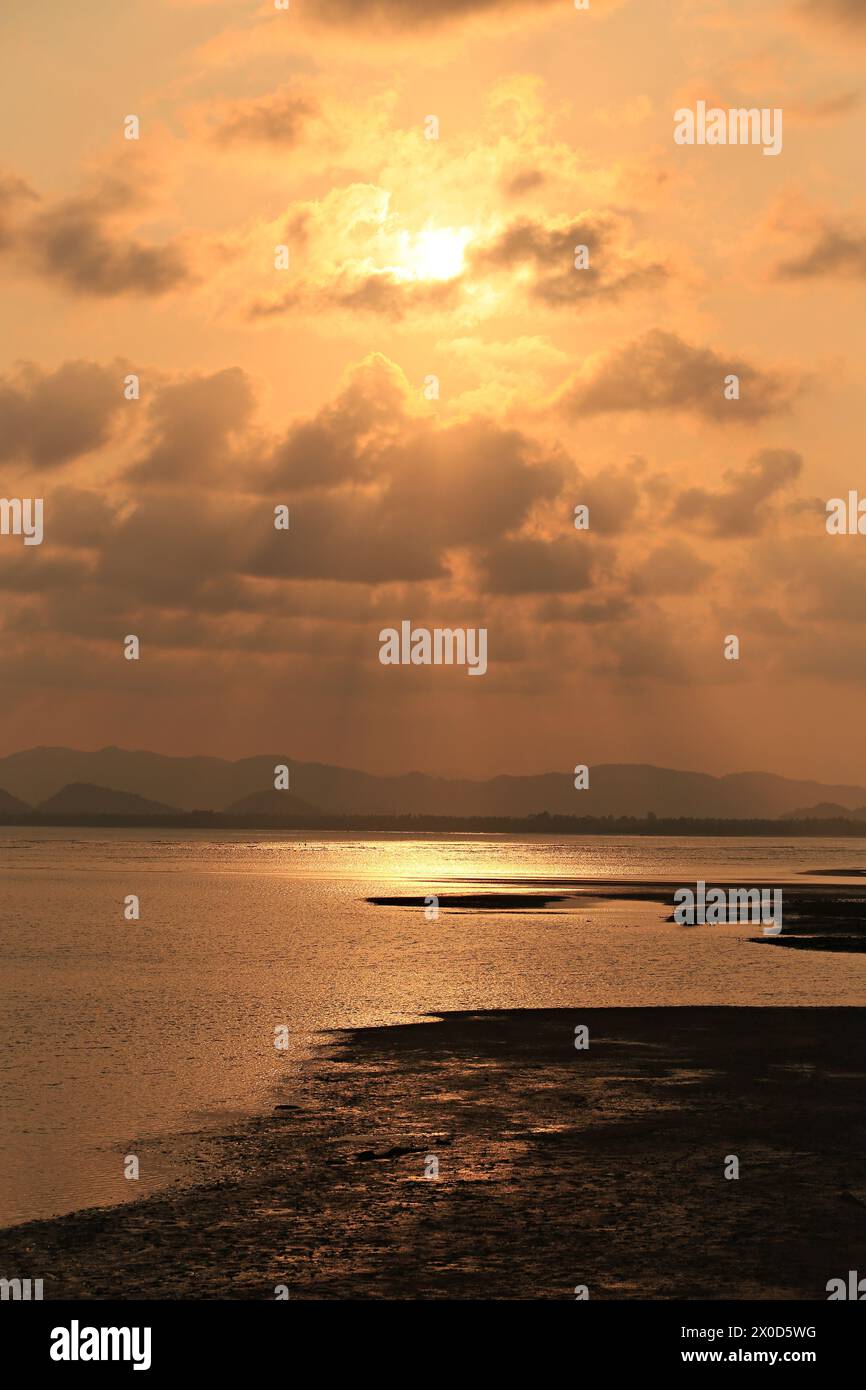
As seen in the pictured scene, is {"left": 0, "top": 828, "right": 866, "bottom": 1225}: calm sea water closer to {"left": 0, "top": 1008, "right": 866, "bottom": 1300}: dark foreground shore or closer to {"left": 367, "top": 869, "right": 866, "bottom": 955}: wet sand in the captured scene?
{"left": 0, "top": 1008, "right": 866, "bottom": 1300}: dark foreground shore

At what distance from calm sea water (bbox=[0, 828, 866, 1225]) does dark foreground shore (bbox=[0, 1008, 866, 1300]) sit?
2.09 meters

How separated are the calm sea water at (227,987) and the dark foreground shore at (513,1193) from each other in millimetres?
2086

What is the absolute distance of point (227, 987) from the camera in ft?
167

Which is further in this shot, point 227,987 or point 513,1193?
point 227,987

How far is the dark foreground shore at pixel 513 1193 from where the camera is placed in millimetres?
16906

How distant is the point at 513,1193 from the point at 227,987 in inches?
1245

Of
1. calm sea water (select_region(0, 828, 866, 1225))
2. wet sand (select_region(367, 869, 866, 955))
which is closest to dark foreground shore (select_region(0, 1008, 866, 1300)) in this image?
calm sea water (select_region(0, 828, 866, 1225))

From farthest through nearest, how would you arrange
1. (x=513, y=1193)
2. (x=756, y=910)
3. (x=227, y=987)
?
(x=756, y=910) → (x=227, y=987) → (x=513, y=1193)

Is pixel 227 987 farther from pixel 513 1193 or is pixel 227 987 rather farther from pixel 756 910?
pixel 756 910

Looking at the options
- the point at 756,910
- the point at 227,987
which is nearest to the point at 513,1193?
the point at 227,987

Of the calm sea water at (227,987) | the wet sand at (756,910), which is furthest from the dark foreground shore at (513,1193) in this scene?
the wet sand at (756,910)

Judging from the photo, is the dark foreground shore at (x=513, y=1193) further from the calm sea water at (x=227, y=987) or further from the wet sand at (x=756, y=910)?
the wet sand at (x=756, y=910)
